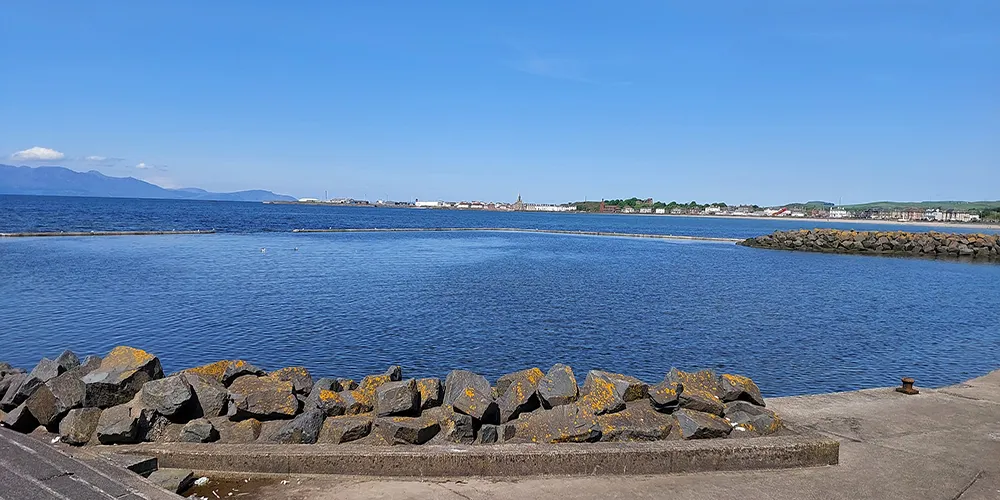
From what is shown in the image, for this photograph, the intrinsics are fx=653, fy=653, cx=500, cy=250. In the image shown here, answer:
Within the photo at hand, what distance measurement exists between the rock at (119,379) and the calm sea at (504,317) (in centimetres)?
450

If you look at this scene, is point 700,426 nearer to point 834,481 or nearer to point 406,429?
point 834,481

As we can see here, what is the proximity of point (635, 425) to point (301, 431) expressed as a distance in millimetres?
3196

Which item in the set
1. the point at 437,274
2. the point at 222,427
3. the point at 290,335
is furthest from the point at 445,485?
the point at 437,274

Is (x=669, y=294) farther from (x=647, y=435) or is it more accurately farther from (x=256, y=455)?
(x=256, y=455)

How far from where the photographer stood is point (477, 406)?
6.38 m

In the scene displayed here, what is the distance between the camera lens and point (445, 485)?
18.1 ft

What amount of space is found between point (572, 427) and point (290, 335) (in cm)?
1038

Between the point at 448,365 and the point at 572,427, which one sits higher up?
the point at 572,427

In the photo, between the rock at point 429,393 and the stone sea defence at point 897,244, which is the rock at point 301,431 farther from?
the stone sea defence at point 897,244

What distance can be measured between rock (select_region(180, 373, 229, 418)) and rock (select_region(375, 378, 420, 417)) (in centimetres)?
166

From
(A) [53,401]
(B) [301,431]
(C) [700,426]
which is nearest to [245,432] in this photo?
(B) [301,431]

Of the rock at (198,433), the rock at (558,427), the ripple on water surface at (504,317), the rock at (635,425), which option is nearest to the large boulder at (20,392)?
the rock at (198,433)

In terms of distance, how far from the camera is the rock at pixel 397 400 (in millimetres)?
6379

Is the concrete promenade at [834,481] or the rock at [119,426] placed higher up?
the rock at [119,426]
